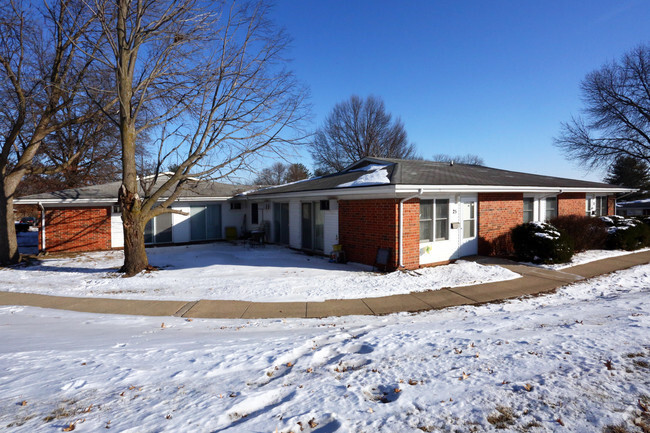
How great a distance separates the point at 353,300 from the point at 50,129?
13.3 meters

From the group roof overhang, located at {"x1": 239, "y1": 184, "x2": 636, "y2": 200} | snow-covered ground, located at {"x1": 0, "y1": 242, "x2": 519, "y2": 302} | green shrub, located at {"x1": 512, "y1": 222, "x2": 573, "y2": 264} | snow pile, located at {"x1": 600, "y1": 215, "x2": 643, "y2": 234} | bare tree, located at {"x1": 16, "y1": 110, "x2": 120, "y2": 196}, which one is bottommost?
snow-covered ground, located at {"x1": 0, "y1": 242, "x2": 519, "y2": 302}

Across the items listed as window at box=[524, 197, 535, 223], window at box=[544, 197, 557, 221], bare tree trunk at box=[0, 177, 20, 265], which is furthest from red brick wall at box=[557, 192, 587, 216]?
bare tree trunk at box=[0, 177, 20, 265]

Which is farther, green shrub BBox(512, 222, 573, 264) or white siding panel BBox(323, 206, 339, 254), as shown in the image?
white siding panel BBox(323, 206, 339, 254)

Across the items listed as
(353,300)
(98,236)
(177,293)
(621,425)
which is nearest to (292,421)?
(621,425)

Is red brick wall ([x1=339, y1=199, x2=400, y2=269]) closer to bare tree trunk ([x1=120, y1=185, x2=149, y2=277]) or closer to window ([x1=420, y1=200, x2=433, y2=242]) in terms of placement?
window ([x1=420, y1=200, x2=433, y2=242])

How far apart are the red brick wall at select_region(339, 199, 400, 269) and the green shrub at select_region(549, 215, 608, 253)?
23.3ft

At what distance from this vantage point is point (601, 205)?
57.9ft

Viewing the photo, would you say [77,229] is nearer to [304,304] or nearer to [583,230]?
[304,304]

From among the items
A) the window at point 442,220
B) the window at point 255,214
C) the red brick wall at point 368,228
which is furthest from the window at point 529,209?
the window at point 255,214

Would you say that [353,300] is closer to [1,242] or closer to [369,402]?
[369,402]

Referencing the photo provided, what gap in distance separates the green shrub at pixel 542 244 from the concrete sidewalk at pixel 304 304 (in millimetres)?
1923

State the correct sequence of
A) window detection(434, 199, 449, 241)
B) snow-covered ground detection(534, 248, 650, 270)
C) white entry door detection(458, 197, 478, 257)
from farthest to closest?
1. white entry door detection(458, 197, 478, 257)
2. window detection(434, 199, 449, 241)
3. snow-covered ground detection(534, 248, 650, 270)

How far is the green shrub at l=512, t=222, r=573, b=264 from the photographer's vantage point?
35.1 feet

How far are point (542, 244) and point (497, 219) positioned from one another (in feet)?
5.72
